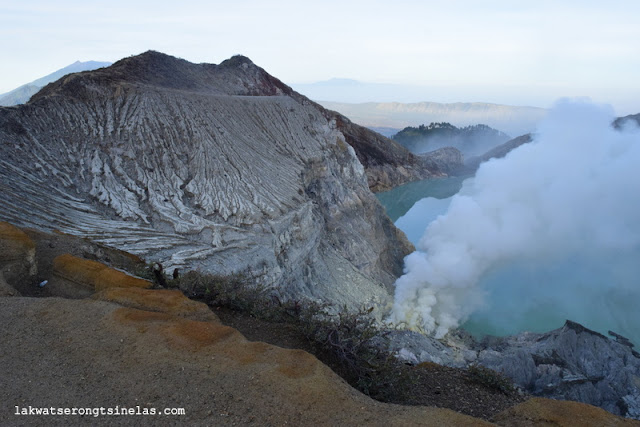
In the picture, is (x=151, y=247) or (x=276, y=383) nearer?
(x=276, y=383)

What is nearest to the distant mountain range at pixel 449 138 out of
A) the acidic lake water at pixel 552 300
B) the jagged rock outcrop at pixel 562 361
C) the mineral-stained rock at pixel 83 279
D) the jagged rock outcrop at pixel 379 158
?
the jagged rock outcrop at pixel 379 158

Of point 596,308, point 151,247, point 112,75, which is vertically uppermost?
point 112,75

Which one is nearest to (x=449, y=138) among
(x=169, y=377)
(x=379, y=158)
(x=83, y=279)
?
(x=379, y=158)

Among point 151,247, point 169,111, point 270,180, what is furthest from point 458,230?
point 151,247

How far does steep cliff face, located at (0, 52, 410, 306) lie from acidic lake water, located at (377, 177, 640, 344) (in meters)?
5.51

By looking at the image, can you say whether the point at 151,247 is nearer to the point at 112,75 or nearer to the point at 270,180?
the point at 270,180

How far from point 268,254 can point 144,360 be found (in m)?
10.9

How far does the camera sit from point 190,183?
1672 centimetres

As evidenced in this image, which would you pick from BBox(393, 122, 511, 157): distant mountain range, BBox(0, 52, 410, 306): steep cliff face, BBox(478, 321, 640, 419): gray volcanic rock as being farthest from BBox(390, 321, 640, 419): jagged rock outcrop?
BBox(393, 122, 511, 157): distant mountain range

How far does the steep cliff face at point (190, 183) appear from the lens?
1381 cm

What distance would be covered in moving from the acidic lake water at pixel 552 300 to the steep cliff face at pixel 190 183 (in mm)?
5507

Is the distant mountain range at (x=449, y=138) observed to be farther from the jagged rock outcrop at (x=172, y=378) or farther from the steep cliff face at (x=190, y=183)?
the jagged rock outcrop at (x=172, y=378)

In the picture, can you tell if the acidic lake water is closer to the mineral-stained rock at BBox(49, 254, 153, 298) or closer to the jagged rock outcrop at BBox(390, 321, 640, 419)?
the jagged rock outcrop at BBox(390, 321, 640, 419)

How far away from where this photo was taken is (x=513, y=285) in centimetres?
2283
